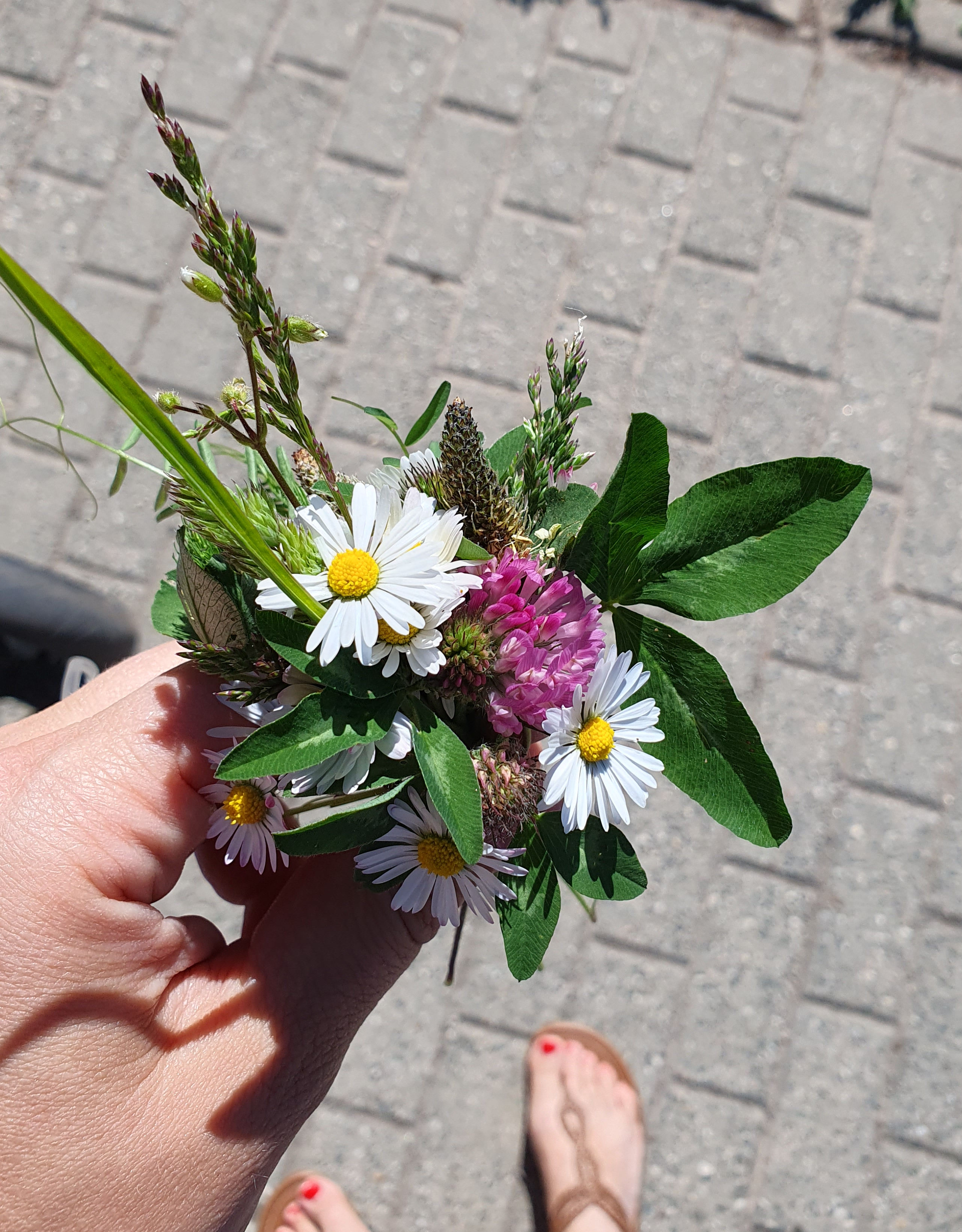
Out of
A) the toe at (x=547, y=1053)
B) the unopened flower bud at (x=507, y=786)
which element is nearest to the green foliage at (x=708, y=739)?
the unopened flower bud at (x=507, y=786)

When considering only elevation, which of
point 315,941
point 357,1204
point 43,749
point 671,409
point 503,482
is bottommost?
point 357,1204

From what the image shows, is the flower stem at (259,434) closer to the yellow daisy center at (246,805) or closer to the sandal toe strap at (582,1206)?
the yellow daisy center at (246,805)

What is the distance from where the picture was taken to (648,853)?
8.07 feet

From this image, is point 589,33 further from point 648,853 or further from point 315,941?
point 315,941

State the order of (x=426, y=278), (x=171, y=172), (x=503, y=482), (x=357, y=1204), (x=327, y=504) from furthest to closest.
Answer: (x=426, y=278) → (x=171, y=172) → (x=357, y=1204) → (x=503, y=482) → (x=327, y=504)

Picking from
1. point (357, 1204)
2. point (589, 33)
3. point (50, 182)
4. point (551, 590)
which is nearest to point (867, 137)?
point (589, 33)

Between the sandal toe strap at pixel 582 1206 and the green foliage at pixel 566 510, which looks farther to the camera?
the sandal toe strap at pixel 582 1206

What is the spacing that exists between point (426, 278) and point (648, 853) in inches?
65.9

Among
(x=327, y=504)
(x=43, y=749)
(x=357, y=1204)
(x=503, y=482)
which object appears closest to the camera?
(x=327, y=504)

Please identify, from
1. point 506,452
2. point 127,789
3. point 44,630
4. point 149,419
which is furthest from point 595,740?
point 44,630

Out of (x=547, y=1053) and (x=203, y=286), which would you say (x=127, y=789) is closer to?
(x=203, y=286)

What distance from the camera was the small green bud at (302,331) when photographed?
2.76ft

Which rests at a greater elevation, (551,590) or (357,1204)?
(551,590)

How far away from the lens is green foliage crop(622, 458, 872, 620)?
87 cm
